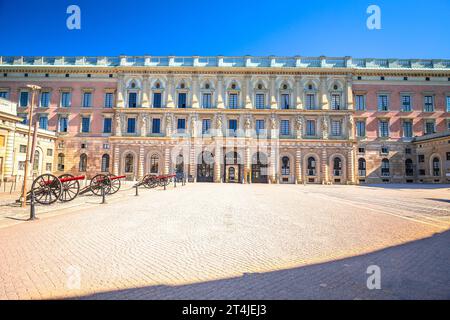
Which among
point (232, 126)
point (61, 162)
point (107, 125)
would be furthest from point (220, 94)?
point (61, 162)

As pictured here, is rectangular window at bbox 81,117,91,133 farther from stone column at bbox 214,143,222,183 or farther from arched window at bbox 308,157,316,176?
arched window at bbox 308,157,316,176

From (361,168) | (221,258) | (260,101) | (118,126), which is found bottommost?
(221,258)

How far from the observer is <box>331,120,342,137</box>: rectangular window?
31250 millimetres

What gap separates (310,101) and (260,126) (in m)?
7.58

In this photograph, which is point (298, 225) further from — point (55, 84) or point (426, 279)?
point (55, 84)

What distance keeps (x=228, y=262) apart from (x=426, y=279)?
8.93 ft

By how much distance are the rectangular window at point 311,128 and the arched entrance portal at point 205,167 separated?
13.1 meters

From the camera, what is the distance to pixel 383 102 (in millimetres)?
31781

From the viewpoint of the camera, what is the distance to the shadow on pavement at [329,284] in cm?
277

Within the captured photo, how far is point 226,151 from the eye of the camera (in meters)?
30.9

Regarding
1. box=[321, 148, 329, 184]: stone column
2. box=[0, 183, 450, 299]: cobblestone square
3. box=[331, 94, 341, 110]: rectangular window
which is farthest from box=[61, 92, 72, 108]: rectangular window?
box=[331, 94, 341, 110]: rectangular window

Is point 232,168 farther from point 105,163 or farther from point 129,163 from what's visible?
point 105,163

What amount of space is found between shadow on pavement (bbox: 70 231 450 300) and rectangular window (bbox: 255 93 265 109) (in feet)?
95.8
